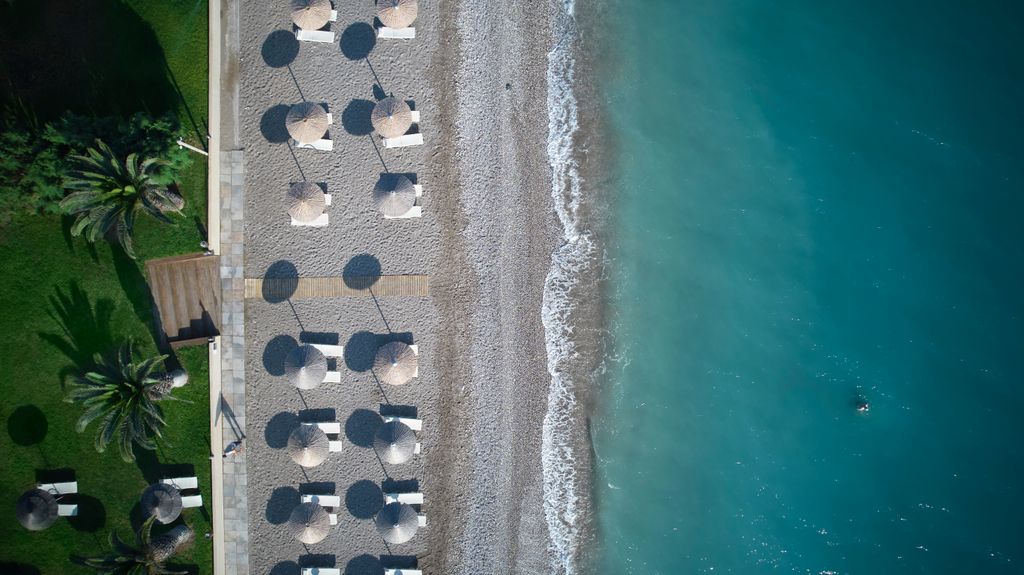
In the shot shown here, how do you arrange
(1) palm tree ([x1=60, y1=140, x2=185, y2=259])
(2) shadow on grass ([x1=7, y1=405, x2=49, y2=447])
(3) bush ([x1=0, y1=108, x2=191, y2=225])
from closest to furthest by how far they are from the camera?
1. (1) palm tree ([x1=60, y1=140, x2=185, y2=259])
2. (3) bush ([x1=0, y1=108, x2=191, y2=225])
3. (2) shadow on grass ([x1=7, y1=405, x2=49, y2=447])

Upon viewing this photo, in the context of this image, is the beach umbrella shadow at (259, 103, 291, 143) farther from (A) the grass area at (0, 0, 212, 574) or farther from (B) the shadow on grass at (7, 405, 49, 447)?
(B) the shadow on grass at (7, 405, 49, 447)

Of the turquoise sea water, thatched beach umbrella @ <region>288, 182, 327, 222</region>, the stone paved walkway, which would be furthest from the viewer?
the turquoise sea water

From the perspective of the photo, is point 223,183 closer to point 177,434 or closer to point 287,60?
point 287,60

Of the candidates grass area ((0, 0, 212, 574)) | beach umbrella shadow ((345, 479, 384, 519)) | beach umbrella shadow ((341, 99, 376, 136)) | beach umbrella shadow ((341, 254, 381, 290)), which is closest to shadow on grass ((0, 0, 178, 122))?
grass area ((0, 0, 212, 574))

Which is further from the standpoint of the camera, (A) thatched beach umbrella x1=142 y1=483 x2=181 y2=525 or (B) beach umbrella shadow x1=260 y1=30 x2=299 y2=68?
(B) beach umbrella shadow x1=260 y1=30 x2=299 y2=68

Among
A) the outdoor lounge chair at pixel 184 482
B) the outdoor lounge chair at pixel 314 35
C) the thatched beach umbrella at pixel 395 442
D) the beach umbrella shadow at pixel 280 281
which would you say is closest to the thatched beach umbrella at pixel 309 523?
the thatched beach umbrella at pixel 395 442

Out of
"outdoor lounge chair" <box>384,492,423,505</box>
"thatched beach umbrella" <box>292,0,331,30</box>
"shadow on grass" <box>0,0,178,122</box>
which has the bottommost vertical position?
"outdoor lounge chair" <box>384,492,423,505</box>

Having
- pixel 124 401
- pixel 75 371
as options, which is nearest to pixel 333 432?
pixel 124 401

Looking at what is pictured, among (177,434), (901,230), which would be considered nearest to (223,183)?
(177,434)
